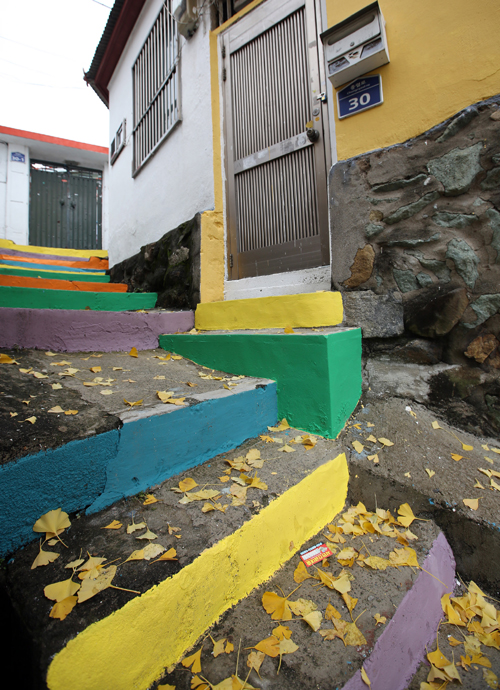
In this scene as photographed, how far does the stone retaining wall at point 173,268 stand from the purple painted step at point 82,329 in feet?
1.48

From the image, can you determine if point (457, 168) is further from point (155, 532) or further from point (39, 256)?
point (39, 256)

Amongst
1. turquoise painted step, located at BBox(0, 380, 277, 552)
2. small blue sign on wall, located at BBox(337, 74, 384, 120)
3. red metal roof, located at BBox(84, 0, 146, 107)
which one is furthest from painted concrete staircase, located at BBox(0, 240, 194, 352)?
red metal roof, located at BBox(84, 0, 146, 107)

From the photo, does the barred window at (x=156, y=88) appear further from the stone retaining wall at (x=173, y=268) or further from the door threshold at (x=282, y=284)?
the door threshold at (x=282, y=284)

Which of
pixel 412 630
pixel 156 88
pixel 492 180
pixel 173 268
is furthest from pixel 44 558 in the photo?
pixel 156 88

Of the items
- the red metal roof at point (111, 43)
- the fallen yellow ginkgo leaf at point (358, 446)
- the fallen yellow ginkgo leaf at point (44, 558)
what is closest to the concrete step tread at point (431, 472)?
the fallen yellow ginkgo leaf at point (358, 446)

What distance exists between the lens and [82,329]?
7.61ft

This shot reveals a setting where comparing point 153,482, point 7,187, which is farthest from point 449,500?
point 7,187

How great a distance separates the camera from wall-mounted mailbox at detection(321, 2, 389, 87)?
6.97 ft

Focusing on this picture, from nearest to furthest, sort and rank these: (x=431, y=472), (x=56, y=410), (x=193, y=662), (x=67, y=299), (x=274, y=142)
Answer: (x=193, y=662) < (x=56, y=410) < (x=431, y=472) < (x=67, y=299) < (x=274, y=142)

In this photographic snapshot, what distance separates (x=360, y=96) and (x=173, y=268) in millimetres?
2277

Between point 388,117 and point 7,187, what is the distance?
9.51 m

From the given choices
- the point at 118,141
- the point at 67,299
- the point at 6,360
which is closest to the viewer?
the point at 6,360

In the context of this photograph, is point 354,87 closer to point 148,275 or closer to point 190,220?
point 190,220

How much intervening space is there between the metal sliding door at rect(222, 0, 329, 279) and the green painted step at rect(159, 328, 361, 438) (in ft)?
3.83
